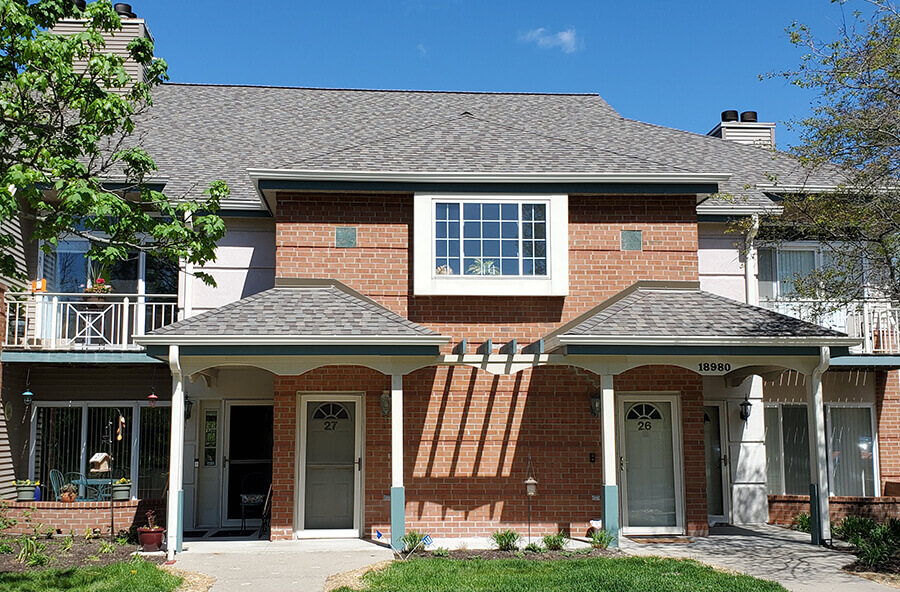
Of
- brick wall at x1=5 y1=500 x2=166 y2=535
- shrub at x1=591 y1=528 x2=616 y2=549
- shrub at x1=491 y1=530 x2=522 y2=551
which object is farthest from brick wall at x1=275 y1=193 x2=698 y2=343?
brick wall at x1=5 y1=500 x2=166 y2=535

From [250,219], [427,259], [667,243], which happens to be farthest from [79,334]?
[667,243]

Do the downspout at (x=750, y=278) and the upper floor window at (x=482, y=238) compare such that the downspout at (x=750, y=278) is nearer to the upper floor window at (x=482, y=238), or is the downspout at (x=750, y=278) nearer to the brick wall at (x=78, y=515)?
the upper floor window at (x=482, y=238)

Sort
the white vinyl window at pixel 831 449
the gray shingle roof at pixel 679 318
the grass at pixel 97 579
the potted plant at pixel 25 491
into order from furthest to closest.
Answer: the white vinyl window at pixel 831 449
the potted plant at pixel 25 491
the gray shingle roof at pixel 679 318
the grass at pixel 97 579

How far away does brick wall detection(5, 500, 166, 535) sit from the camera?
14.3 meters

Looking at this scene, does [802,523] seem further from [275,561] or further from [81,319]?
[81,319]

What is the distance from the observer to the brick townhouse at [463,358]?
13.0m

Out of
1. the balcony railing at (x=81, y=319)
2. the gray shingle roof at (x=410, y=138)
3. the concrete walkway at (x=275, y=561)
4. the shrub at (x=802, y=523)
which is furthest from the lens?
the balcony railing at (x=81, y=319)

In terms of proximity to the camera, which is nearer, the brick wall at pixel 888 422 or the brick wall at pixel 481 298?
the brick wall at pixel 481 298

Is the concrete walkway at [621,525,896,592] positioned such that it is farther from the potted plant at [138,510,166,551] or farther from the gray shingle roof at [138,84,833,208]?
the potted plant at [138,510,166,551]

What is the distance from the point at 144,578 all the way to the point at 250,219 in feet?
24.5

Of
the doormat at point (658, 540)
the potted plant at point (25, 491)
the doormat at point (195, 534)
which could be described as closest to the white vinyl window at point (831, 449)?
the doormat at point (658, 540)

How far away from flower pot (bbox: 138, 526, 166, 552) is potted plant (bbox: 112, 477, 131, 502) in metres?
2.35

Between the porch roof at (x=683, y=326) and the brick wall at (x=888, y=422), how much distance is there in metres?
4.64

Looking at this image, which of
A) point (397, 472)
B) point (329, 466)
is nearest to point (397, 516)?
point (397, 472)
